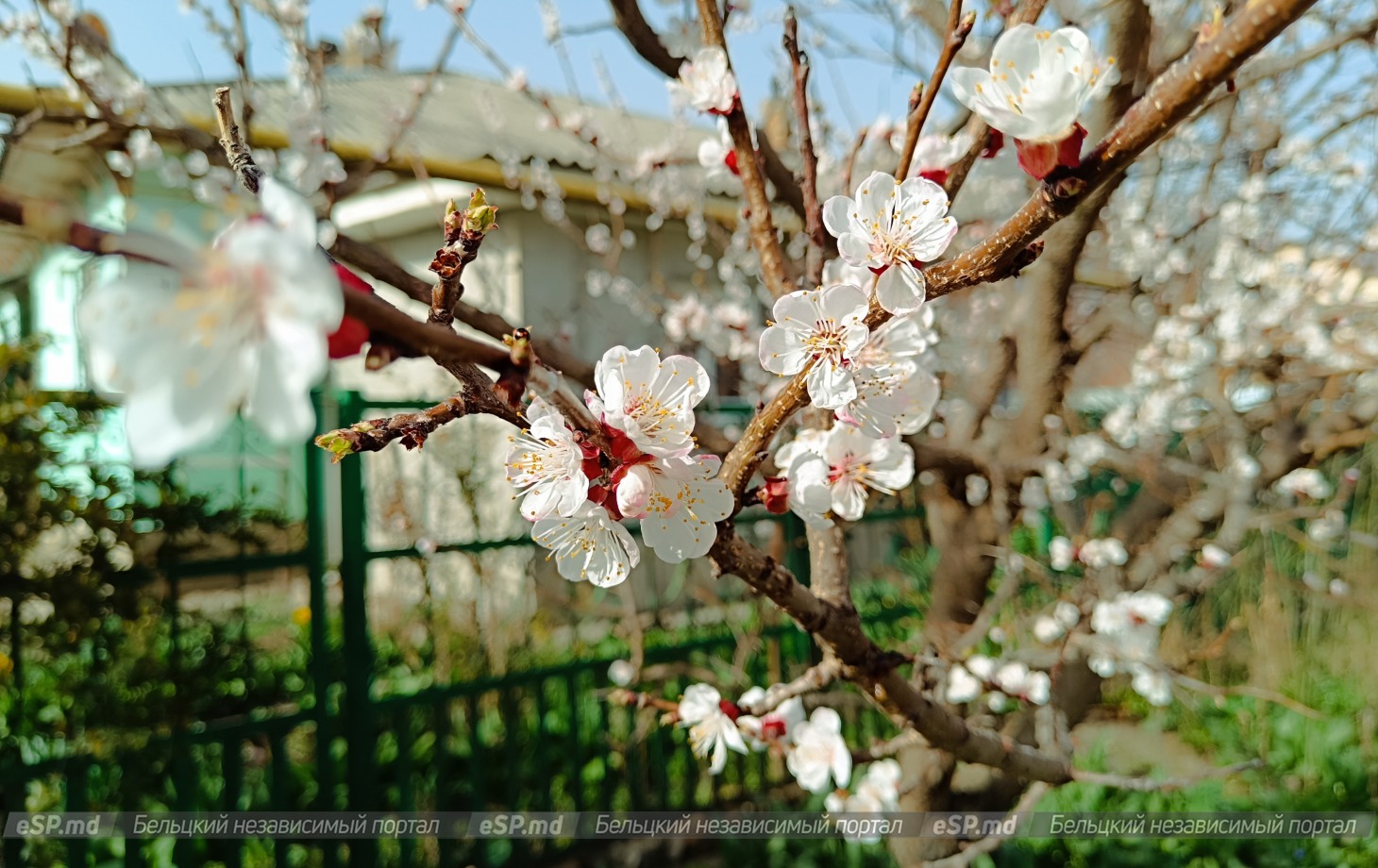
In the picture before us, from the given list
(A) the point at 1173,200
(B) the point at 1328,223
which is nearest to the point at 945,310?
(A) the point at 1173,200

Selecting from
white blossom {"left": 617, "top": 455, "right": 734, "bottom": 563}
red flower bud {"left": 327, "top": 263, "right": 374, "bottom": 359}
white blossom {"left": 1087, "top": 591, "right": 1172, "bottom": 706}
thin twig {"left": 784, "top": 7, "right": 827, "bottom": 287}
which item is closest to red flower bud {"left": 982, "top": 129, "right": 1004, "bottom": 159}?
thin twig {"left": 784, "top": 7, "right": 827, "bottom": 287}

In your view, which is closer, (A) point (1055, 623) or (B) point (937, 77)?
(B) point (937, 77)

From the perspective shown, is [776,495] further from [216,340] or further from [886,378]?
[216,340]

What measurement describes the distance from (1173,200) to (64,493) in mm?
6464

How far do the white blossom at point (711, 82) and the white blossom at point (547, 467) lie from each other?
619 mm

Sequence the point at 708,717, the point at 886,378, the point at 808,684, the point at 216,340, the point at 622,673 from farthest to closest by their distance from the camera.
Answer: the point at 622,673 → the point at 708,717 → the point at 808,684 → the point at 886,378 → the point at 216,340

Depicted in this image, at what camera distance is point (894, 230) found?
77 cm

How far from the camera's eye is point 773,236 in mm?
1117

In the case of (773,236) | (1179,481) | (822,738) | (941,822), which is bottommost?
(941,822)

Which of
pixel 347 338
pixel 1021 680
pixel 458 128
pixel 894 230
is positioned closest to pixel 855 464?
pixel 894 230

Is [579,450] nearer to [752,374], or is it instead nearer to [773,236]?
[773,236]

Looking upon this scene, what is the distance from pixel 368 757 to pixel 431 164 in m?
3.14

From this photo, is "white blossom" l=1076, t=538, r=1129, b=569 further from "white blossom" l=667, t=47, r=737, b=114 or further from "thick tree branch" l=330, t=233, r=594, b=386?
"white blossom" l=667, t=47, r=737, b=114

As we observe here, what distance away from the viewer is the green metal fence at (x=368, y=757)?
239 centimetres
